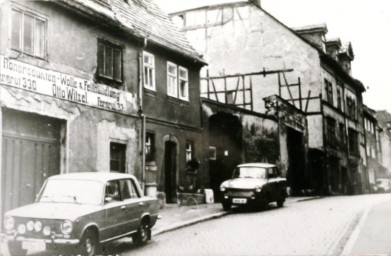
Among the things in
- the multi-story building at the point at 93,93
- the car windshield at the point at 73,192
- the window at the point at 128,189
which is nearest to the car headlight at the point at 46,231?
the car windshield at the point at 73,192

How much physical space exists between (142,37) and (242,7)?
47.2 feet

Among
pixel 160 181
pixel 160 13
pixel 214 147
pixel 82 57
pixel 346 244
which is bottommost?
pixel 346 244

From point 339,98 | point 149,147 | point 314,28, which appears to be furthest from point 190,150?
point 339,98

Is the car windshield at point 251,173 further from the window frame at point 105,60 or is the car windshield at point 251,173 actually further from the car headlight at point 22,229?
the car headlight at point 22,229

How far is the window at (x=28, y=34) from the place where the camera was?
35.1 feet

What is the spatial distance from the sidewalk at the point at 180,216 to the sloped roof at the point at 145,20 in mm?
5276

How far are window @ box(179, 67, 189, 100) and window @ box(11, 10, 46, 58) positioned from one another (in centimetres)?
754

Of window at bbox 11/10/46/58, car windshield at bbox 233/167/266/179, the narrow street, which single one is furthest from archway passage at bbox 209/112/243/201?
window at bbox 11/10/46/58

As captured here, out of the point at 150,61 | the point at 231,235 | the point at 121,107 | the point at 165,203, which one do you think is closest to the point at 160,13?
the point at 150,61

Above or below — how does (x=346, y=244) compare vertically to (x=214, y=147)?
below

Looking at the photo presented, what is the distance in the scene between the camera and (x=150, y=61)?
1656 cm

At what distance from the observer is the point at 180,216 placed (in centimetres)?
1378

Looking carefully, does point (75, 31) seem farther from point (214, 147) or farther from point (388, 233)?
point (214, 147)

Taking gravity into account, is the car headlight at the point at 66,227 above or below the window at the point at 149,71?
below
